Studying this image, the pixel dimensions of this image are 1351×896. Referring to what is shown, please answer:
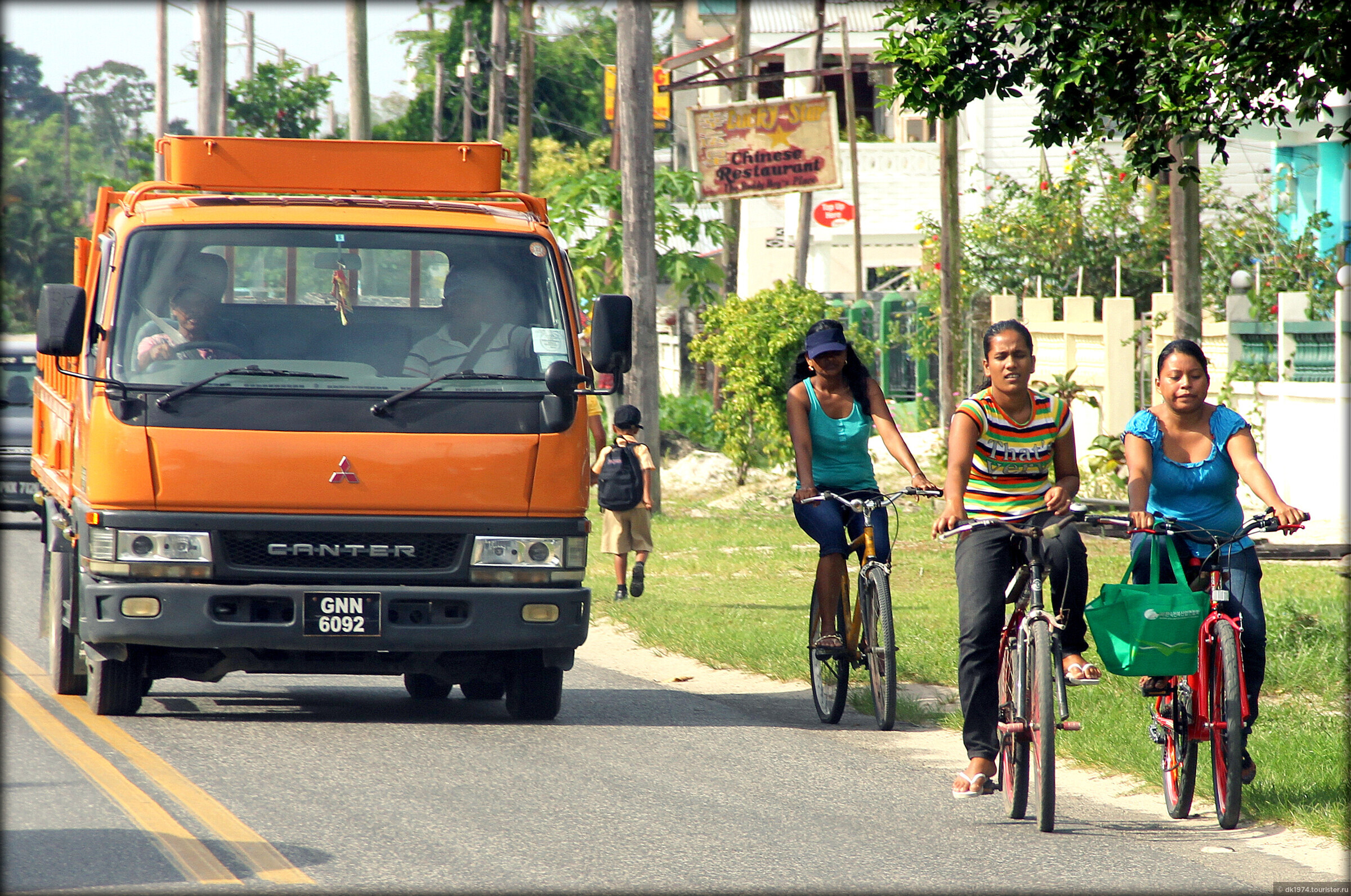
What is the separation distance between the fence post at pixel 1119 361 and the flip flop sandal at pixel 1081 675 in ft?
46.2

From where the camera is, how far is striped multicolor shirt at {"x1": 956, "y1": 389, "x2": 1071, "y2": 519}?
6.53 metres

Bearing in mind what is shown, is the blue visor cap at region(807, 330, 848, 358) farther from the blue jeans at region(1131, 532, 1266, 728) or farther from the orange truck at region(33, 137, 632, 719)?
the blue jeans at region(1131, 532, 1266, 728)

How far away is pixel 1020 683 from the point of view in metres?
6.24

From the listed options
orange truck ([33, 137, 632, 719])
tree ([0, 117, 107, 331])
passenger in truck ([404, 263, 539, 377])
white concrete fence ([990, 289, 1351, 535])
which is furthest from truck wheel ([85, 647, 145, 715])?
tree ([0, 117, 107, 331])

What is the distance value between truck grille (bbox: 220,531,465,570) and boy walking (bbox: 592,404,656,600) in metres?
4.79

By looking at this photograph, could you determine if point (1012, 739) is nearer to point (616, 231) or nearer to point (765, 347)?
point (765, 347)

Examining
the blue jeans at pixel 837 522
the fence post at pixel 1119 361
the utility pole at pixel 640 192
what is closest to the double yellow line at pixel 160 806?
the blue jeans at pixel 837 522

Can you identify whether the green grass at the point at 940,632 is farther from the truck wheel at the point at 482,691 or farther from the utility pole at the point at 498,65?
the utility pole at the point at 498,65

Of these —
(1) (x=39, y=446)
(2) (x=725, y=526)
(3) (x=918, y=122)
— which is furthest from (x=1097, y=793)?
(3) (x=918, y=122)

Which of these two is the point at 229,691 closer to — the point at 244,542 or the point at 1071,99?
the point at 244,542

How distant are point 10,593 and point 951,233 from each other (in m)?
13.5

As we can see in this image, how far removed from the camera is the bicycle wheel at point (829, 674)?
27.9 ft

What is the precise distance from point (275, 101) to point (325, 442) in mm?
35641

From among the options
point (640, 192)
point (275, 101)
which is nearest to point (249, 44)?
point (275, 101)
